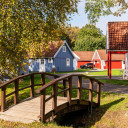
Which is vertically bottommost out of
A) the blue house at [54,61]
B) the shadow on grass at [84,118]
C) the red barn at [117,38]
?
the shadow on grass at [84,118]

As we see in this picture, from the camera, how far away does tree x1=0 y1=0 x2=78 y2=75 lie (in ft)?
32.5

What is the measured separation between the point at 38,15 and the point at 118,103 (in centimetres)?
611

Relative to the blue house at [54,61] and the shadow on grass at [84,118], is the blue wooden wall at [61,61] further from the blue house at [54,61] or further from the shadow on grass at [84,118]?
the shadow on grass at [84,118]

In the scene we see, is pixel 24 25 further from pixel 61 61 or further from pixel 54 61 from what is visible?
pixel 61 61

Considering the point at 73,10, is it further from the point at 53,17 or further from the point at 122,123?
the point at 122,123

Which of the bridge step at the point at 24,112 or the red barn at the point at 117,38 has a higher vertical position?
the red barn at the point at 117,38

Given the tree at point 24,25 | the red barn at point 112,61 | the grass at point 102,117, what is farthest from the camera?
the red barn at point 112,61

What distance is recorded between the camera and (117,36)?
24.2m

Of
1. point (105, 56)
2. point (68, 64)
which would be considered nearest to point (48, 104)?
point (68, 64)

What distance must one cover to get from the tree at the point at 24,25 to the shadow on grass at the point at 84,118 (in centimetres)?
354

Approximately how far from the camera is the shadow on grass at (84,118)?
1036 centimetres

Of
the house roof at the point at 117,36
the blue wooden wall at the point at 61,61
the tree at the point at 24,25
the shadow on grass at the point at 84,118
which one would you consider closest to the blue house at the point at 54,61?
the blue wooden wall at the point at 61,61

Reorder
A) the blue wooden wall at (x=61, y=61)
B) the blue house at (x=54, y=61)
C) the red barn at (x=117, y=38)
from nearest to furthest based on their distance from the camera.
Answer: the red barn at (x=117, y=38)
the blue house at (x=54, y=61)
the blue wooden wall at (x=61, y=61)

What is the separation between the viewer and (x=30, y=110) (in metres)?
8.66
